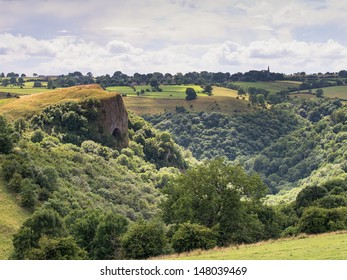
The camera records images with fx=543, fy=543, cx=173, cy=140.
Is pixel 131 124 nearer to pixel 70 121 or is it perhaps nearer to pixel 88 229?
pixel 70 121

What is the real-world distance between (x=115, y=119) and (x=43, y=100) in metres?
19.6

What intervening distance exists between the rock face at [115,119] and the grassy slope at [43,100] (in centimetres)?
220

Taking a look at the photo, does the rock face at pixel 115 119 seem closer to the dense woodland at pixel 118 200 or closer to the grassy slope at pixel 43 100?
the grassy slope at pixel 43 100

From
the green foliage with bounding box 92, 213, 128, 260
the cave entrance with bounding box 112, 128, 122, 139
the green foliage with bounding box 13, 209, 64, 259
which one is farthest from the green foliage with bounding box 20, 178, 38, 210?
the cave entrance with bounding box 112, 128, 122, 139

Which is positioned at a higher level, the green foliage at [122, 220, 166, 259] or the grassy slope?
the grassy slope

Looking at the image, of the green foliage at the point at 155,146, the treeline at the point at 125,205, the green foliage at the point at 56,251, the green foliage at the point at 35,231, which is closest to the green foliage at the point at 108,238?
→ the treeline at the point at 125,205

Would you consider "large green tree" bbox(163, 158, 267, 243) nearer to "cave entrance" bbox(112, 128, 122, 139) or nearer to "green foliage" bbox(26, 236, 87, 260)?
"green foliage" bbox(26, 236, 87, 260)

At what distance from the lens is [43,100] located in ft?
472

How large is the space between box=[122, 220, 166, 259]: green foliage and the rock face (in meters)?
93.4

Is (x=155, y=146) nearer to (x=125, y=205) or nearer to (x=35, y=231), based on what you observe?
(x=125, y=205)

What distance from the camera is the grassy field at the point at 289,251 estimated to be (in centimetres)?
3791

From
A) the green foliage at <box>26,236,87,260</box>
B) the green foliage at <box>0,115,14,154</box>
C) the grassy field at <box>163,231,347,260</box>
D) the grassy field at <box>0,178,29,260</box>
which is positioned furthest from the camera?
the green foliage at <box>0,115,14,154</box>

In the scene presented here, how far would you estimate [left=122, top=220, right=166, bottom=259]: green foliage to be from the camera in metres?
49.0

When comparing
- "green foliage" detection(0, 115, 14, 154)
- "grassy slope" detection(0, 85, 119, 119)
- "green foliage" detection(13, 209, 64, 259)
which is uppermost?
"grassy slope" detection(0, 85, 119, 119)
